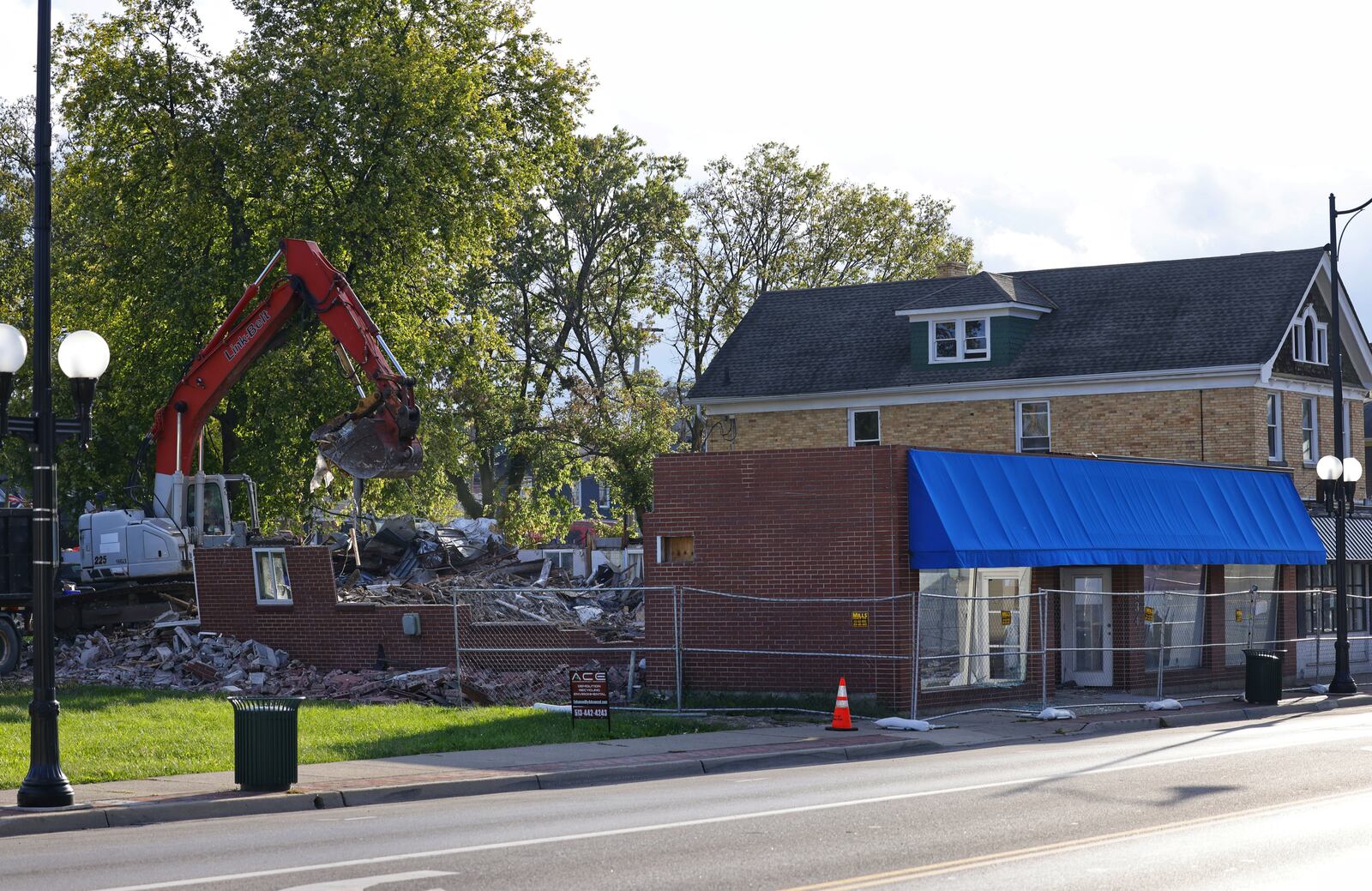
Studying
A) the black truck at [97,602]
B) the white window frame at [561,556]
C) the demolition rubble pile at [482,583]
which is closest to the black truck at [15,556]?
the black truck at [97,602]

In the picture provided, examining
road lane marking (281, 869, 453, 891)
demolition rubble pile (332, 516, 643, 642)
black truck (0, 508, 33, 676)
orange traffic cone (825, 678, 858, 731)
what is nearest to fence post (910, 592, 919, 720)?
orange traffic cone (825, 678, 858, 731)

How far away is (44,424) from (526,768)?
6.22 meters

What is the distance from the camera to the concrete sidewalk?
14.9m

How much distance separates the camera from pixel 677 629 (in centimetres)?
Result: 2484

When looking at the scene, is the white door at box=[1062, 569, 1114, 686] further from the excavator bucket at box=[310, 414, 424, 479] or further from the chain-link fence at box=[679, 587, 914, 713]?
the excavator bucket at box=[310, 414, 424, 479]

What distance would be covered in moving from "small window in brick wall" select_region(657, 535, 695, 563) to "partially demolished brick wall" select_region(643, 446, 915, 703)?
0.11 metres

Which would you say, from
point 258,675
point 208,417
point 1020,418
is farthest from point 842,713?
point 1020,418

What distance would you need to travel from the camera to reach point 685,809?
573 inches

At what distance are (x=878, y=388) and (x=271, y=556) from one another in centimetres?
2003

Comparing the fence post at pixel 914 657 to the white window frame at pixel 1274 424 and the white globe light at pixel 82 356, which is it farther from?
the white window frame at pixel 1274 424

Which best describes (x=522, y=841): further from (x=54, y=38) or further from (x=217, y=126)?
(x=54, y=38)

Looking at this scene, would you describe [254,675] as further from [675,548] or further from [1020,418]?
[1020,418]

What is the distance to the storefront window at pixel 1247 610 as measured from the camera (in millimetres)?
32875

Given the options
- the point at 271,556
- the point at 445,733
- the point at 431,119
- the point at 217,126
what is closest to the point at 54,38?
the point at 217,126
